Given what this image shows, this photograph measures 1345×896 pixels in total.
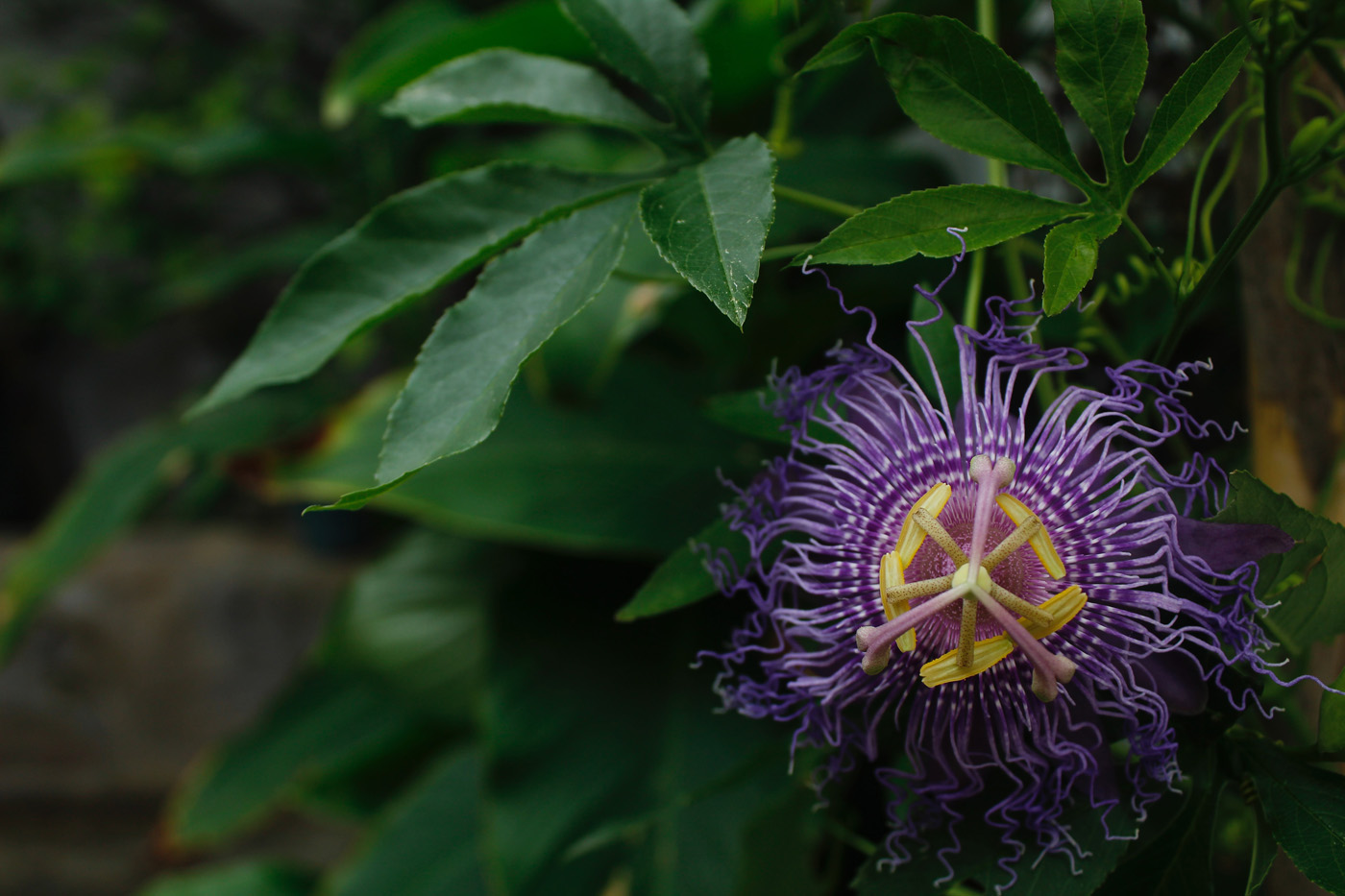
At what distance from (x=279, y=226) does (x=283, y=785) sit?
2.25 metres

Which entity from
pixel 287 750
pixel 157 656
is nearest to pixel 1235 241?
pixel 287 750

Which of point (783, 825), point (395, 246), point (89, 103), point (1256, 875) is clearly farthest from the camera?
point (89, 103)

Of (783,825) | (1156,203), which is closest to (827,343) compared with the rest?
(1156,203)

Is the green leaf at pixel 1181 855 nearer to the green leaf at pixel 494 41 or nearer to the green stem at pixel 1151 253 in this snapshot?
the green stem at pixel 1151 253

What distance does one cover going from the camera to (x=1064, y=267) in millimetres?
326

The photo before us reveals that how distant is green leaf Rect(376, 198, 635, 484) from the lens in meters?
0.34

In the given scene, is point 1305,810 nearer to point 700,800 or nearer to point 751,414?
point 751,414

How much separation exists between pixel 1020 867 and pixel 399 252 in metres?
0.36

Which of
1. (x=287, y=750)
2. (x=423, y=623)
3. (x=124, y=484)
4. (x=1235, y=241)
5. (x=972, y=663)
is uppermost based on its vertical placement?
(x=124, y=484)

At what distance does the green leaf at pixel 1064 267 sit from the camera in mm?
326

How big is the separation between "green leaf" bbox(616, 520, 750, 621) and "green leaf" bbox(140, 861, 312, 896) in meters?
1.36

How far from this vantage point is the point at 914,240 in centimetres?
33

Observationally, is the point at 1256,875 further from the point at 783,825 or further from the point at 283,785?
the point at 283,785

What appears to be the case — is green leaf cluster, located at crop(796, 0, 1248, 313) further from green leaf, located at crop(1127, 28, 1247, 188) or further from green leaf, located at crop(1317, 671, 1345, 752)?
green leaf, located at crop(1317, 671, 1345, 752)
